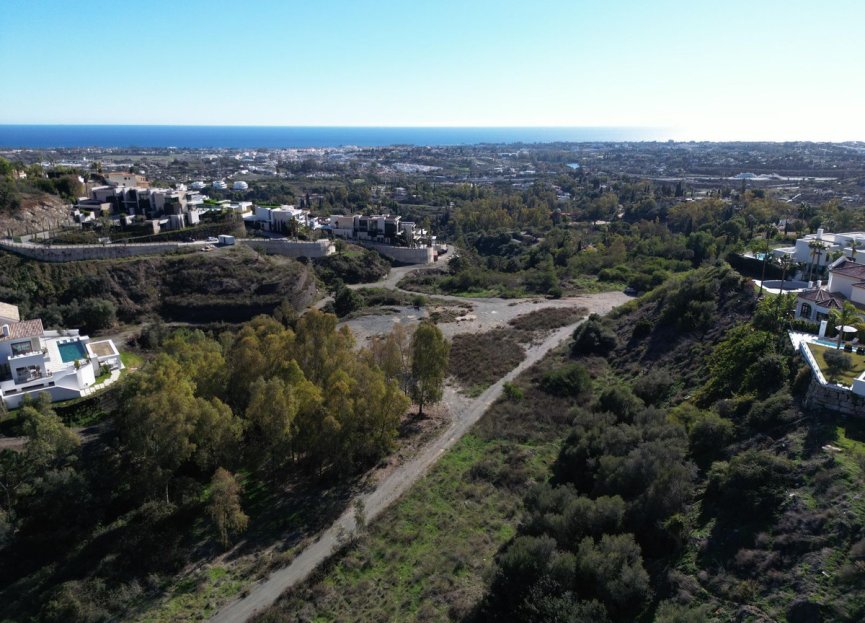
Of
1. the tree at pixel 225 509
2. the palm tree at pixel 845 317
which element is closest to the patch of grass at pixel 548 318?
the palm tree at pixel 845 317

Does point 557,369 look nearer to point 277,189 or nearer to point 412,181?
point 277,189

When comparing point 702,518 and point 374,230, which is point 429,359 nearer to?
point 702,518

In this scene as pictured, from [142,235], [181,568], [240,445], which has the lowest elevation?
[181,568]

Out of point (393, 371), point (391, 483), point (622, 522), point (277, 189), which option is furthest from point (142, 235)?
point (277, 189)

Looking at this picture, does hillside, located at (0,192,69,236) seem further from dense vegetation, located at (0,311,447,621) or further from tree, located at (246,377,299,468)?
tree, located at (246,377,299,468)

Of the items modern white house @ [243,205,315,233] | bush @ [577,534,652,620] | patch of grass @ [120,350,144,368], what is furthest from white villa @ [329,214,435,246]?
bush @ [577,534,652,620]
